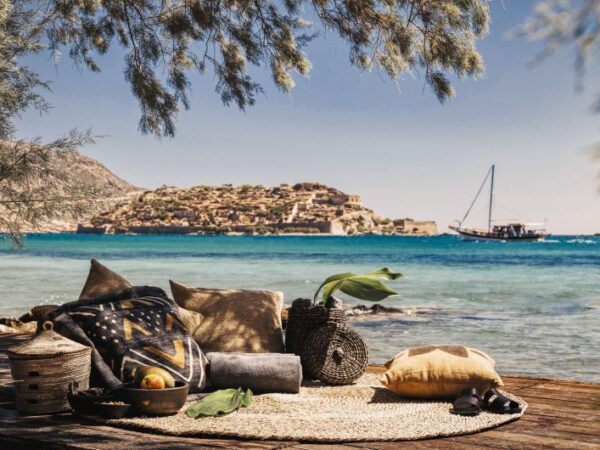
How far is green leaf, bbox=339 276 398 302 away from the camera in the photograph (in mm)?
4508

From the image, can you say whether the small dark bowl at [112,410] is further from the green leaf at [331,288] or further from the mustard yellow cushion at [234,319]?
the green leaf at [331,288]

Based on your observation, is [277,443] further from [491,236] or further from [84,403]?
[491,236]

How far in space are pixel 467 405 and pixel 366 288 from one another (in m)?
1.05

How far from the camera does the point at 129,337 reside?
405 centimetres

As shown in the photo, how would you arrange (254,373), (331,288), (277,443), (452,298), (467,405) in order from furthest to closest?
1. (452,298)
2. (331,288)
3. (254,373)
4. (467,405)
5. (277,443)

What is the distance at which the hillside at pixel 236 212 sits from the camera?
8931cm

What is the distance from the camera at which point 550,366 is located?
8695 mm

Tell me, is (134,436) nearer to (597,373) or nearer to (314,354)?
(314,354)

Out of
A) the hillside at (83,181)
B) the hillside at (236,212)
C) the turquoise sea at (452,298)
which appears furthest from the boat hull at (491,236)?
the hillside at (83,181)

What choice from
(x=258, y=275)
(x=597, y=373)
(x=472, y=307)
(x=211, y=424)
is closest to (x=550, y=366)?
(x=597, y=373)

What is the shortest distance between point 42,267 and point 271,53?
2763 centimetres

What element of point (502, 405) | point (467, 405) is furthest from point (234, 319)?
point (502, 405)

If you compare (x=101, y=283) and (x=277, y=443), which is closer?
(x=277, y=443)

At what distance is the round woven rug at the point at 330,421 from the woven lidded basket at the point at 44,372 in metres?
0.35
